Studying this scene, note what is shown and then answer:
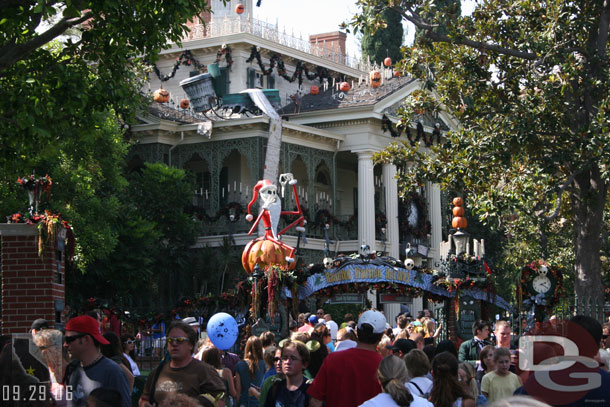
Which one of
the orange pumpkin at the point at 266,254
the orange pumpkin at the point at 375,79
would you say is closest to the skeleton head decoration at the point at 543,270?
the orange pumpkin at the point at 266,254

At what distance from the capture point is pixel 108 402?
249 inches

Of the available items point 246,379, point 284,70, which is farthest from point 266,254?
point 284,70

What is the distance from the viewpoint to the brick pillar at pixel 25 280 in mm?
14094

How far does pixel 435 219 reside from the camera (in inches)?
1847

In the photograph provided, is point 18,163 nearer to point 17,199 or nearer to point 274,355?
point 274,355

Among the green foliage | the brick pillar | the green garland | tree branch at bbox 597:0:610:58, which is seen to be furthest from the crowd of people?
the green garland

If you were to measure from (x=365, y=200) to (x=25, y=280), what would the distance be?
94.0 feet

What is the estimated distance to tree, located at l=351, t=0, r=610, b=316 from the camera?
2123cm

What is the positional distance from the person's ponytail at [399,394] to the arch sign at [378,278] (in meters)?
13.6

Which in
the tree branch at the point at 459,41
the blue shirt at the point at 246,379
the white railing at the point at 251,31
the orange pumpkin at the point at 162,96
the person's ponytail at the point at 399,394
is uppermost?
the white railing at the point at 251,31

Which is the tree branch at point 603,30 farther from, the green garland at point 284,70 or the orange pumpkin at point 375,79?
the green garland at point 284,70

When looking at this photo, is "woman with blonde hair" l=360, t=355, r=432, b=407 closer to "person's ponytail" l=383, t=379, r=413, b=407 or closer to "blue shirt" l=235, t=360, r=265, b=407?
"person's ponytail" l=383, t=379, r=413, b=407

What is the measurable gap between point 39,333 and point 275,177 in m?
29.8

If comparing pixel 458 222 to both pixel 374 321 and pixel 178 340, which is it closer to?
pixel 374 321
